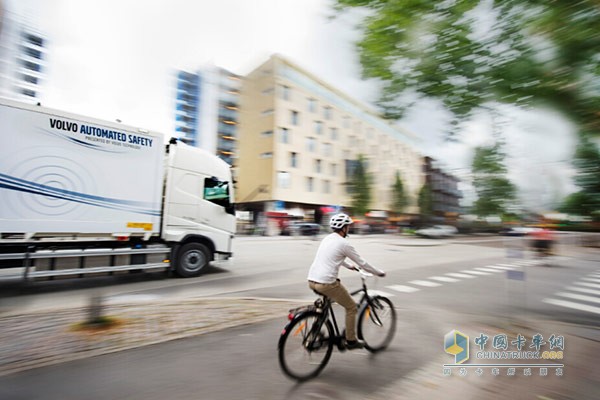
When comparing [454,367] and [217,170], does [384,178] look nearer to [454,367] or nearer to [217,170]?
[217,170]

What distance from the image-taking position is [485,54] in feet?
14.8

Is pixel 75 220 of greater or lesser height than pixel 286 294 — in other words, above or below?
above

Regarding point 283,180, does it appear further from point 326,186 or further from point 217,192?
point 217,192

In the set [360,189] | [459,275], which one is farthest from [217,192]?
[360,189]

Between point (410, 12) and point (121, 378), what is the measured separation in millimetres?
6031

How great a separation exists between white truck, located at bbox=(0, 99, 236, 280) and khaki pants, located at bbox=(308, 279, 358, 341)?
5559 millimetres

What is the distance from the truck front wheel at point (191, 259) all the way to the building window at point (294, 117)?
106ft

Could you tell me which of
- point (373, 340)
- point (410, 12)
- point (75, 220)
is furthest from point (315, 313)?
point (75, 220)

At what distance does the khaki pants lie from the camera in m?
3.27

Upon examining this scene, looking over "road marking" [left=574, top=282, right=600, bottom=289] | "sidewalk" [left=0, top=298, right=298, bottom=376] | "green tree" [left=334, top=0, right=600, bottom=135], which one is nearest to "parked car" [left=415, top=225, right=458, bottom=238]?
"road marking" [left=574, top=282, right=600, bottom=289]

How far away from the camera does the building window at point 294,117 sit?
38.4 m

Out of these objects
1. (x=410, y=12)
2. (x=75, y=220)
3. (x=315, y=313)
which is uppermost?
(x=410, y=12)

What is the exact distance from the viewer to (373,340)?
3779 mm

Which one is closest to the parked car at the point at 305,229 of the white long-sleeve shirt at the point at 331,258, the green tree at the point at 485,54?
the green tree at the point at 485,54
